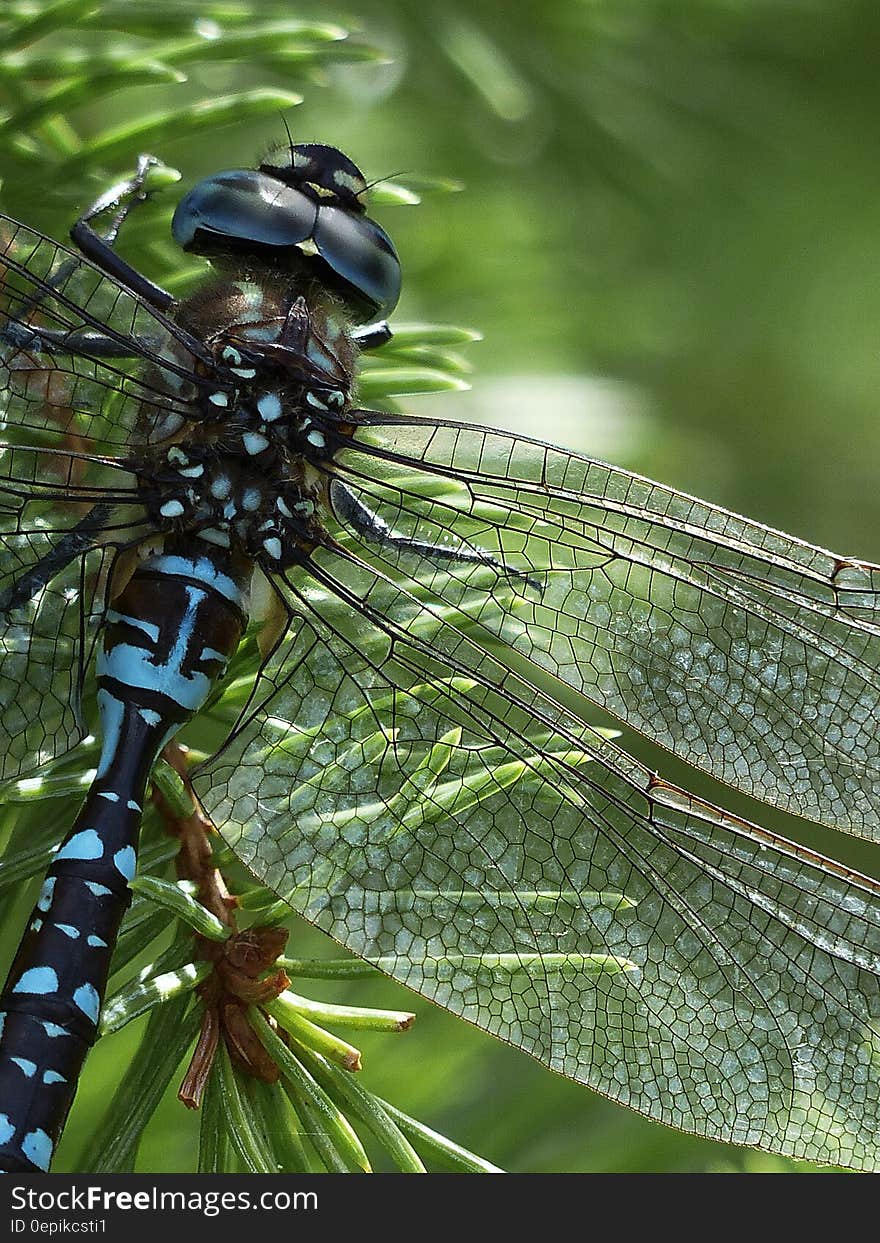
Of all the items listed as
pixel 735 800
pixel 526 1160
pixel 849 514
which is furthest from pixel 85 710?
pixel 849 514

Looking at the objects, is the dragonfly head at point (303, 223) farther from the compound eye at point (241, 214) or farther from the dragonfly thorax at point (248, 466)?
the dragonfly thorax at point (248, 466)

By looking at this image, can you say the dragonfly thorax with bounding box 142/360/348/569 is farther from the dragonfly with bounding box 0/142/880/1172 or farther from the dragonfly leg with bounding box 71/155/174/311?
the dragonfly leg with bounding box 71/155/174/311

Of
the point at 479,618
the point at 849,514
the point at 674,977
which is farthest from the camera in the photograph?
the point at 849,514

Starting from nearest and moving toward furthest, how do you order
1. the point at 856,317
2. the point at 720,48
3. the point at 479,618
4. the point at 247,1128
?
1. the point at 247,1128
2. the point at 479,618
3. the point at 720,48
4. the point at 856,317

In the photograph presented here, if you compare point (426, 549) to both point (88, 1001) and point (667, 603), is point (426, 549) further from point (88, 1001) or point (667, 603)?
point (88, 1001)

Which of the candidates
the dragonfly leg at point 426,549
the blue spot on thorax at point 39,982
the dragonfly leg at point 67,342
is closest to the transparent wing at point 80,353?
the dragonfly leg at point 67,342

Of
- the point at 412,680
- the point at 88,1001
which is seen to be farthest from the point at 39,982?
the point at 412,680

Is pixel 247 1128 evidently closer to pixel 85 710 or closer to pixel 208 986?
pixel 208 986
